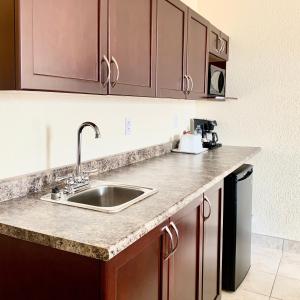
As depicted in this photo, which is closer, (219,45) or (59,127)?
(59,127)

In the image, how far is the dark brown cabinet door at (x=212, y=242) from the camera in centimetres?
196

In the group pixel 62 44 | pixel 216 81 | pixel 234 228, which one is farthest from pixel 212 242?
pixel 216 81

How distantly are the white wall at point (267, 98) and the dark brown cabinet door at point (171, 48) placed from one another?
1137 mm

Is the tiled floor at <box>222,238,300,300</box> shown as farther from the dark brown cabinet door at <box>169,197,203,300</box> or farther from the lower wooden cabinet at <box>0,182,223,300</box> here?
the lower wooden cabinet at <box>0,182,223,300</box>

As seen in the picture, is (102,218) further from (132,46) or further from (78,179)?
(132,46)

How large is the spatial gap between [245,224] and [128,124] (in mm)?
1185

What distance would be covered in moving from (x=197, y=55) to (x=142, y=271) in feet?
5.81

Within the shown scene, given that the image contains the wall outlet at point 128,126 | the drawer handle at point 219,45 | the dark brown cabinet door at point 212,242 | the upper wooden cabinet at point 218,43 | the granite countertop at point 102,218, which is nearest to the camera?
the granite countertop at point 102,218

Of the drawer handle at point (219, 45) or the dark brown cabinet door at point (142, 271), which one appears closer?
the dark brown cabinet door at point (142, 271)

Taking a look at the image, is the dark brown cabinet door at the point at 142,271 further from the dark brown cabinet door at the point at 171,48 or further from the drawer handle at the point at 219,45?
the drawer handle at the point at 219,45

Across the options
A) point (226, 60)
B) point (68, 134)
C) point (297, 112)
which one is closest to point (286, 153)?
point (297, 112)

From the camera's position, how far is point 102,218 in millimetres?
1248

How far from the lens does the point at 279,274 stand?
2.78 m

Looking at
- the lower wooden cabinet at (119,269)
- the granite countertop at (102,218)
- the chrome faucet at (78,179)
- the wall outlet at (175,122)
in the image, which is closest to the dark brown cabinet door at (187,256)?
the lower wooden cabinet at (119,269)
